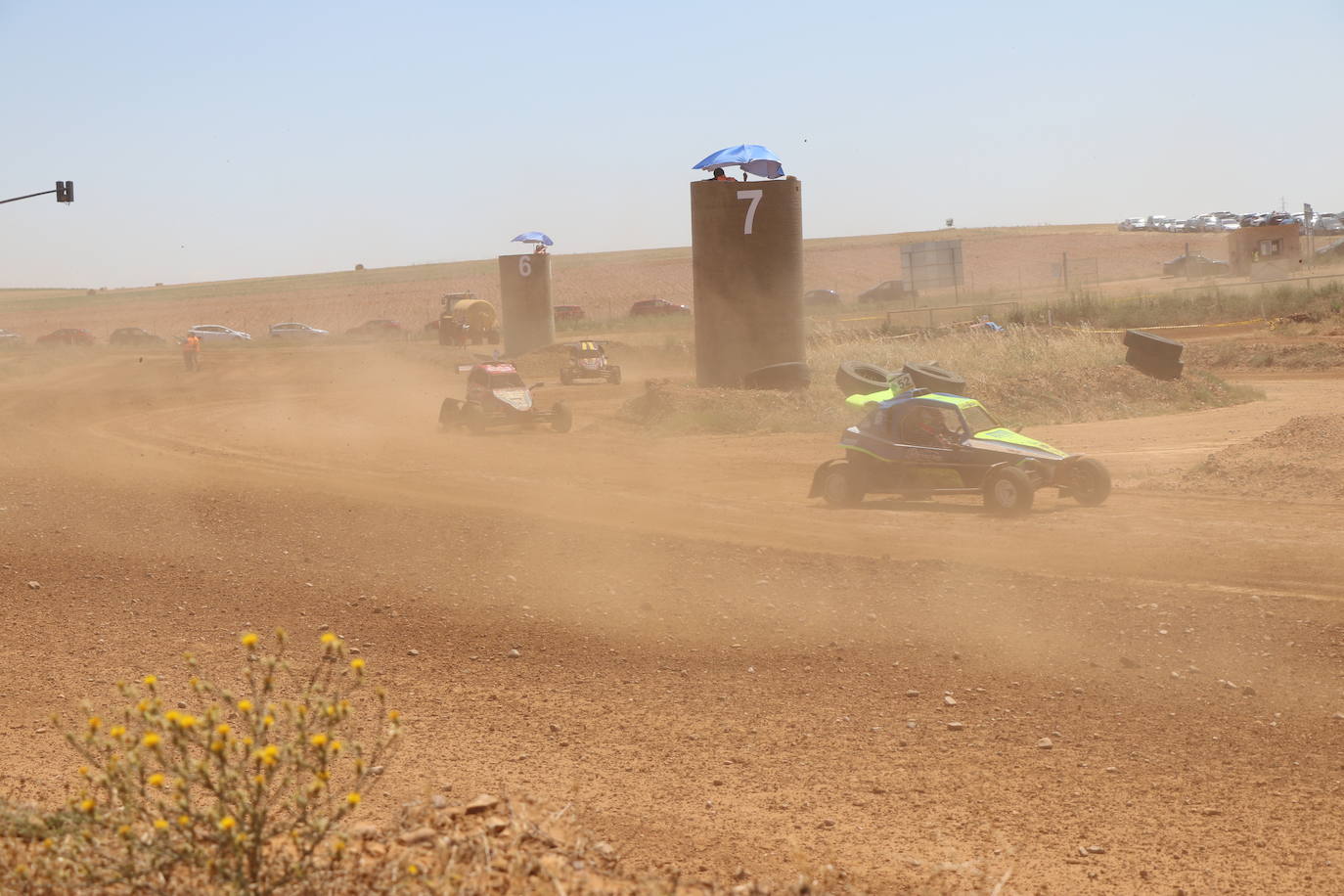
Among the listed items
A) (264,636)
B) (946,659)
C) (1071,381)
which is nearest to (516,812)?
(946,659)

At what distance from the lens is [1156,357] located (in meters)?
23.7

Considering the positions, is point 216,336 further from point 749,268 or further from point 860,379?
point 860,379

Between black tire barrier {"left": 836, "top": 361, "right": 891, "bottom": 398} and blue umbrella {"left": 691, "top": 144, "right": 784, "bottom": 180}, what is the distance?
6623 mm

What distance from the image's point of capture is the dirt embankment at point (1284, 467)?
43.4ft

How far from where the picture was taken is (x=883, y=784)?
6.43 metres

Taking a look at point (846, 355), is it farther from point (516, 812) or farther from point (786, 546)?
point (516, 812)

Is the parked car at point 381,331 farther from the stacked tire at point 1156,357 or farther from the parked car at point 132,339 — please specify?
the stacked tire at point 1156,357

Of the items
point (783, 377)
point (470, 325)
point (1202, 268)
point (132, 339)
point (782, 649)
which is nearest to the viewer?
point (782, 649)

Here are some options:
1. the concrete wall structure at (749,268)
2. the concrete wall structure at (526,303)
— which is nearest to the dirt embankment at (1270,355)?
the concrete wall structure at (749,268)

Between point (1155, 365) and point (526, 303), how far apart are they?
25.0 m

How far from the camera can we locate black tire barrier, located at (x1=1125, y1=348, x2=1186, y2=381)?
2344 cm

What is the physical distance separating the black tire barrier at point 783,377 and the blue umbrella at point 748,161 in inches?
163

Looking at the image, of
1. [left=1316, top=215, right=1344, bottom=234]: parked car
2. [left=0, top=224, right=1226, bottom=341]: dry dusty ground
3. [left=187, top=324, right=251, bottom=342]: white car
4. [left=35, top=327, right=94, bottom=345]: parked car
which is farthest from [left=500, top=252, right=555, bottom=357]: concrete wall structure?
[left=1316, top=215, right=1344, bottom=234]: parked car

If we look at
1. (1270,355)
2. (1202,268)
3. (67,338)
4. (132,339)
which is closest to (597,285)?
(132,339)
